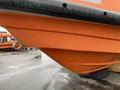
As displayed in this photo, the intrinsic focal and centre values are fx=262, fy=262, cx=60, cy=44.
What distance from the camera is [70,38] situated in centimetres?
493

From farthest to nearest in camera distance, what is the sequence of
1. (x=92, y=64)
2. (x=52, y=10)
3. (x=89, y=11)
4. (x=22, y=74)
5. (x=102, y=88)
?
(x=22, y=74), (x=102, y=88), (x=92, y=64), (x=89, y=11), (x=52, y=10)

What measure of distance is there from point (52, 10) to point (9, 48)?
38.1ft

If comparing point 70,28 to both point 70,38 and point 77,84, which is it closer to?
point 70,38

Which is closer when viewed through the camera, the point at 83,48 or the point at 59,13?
the point at 59,13

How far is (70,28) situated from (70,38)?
197 millimetres

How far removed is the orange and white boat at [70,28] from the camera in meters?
4.37

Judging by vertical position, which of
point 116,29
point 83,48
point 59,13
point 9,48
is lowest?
point 9,48

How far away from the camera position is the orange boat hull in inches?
179

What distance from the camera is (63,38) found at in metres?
4.86

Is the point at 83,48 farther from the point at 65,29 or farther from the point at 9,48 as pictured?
the point at 9,48

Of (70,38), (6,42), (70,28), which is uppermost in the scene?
(70,28)

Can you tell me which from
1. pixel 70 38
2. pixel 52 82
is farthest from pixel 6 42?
pixel 70 38

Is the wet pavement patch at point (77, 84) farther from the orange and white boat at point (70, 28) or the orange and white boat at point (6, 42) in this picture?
the orange and white boat at point (6, 42)

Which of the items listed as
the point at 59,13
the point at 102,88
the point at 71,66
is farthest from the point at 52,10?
the point at 102,88
